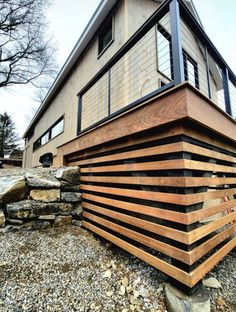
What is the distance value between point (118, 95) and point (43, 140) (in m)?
7.20

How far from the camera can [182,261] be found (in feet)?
4.39

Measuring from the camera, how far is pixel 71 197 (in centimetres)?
280

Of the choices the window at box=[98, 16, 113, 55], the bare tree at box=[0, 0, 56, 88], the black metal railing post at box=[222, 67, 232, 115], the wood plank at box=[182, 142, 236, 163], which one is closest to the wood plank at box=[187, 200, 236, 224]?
the wood plank at box=[182, 142, 236, 163]

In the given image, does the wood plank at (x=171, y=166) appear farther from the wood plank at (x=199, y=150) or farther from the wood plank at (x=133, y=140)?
the wood plank at (x=133, y=140)

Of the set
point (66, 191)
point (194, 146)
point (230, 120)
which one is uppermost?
point (230, 120)

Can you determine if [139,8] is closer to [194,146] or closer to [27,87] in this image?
[194,146]

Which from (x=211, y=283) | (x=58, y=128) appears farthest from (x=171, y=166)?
(x=58, y=128)

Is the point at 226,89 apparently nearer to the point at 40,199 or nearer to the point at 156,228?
the point at 156,228

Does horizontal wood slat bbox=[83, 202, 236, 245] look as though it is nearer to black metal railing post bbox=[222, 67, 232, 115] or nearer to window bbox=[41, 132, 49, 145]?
black metal railing post bbox=[222, 67, 232, 115]

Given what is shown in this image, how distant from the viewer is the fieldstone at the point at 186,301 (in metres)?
1.26

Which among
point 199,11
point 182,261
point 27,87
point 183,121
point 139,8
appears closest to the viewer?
point 182,261

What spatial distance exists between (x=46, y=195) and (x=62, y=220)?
1.51 feet

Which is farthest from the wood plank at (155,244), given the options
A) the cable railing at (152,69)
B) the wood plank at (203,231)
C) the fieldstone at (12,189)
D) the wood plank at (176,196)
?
the cable railing at (152,69)

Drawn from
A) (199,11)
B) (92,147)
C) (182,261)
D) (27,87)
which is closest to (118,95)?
(92,147)
